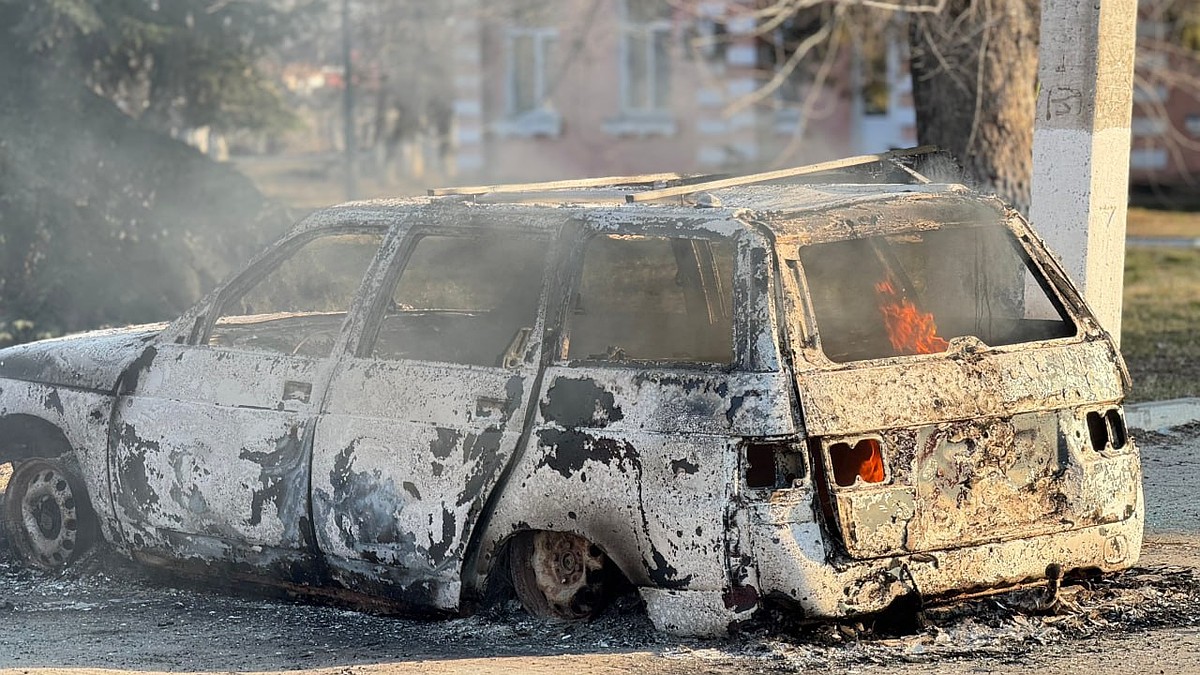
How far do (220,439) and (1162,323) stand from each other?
9.57 metres

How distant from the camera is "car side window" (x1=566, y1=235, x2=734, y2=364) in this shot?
5.83 m

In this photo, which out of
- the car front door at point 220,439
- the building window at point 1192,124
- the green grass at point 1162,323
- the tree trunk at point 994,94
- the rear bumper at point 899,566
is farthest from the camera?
→ the building window at point 1192,124

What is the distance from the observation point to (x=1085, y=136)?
25.8 ft

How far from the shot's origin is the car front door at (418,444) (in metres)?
5.37

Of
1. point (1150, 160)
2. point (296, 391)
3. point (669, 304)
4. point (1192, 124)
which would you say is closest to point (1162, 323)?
point (669, 304)

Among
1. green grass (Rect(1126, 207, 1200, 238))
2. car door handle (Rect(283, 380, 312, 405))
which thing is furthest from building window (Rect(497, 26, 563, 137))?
car door handle (Rect(283, 380, 312, 405))

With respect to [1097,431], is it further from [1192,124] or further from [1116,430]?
[1192,124]

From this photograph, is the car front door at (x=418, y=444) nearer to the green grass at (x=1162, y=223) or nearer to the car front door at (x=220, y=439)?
the car front door at (x=220, y=439)

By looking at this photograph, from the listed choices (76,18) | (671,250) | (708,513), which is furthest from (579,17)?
(708,513)

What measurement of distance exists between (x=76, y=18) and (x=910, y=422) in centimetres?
1003

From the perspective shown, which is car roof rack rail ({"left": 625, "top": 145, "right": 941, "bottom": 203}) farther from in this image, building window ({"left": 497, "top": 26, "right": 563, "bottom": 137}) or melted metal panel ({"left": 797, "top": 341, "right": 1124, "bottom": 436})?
building window ({"left": 497, "top": 26, "right": 563, "bottom": 137})

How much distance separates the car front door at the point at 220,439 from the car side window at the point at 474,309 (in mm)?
273

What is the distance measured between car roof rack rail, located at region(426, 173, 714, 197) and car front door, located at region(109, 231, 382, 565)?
31 centimetres

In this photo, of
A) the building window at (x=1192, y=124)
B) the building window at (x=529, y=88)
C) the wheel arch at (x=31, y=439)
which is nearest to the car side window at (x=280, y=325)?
Answer: the wheel arch at (x=31, y=439)
